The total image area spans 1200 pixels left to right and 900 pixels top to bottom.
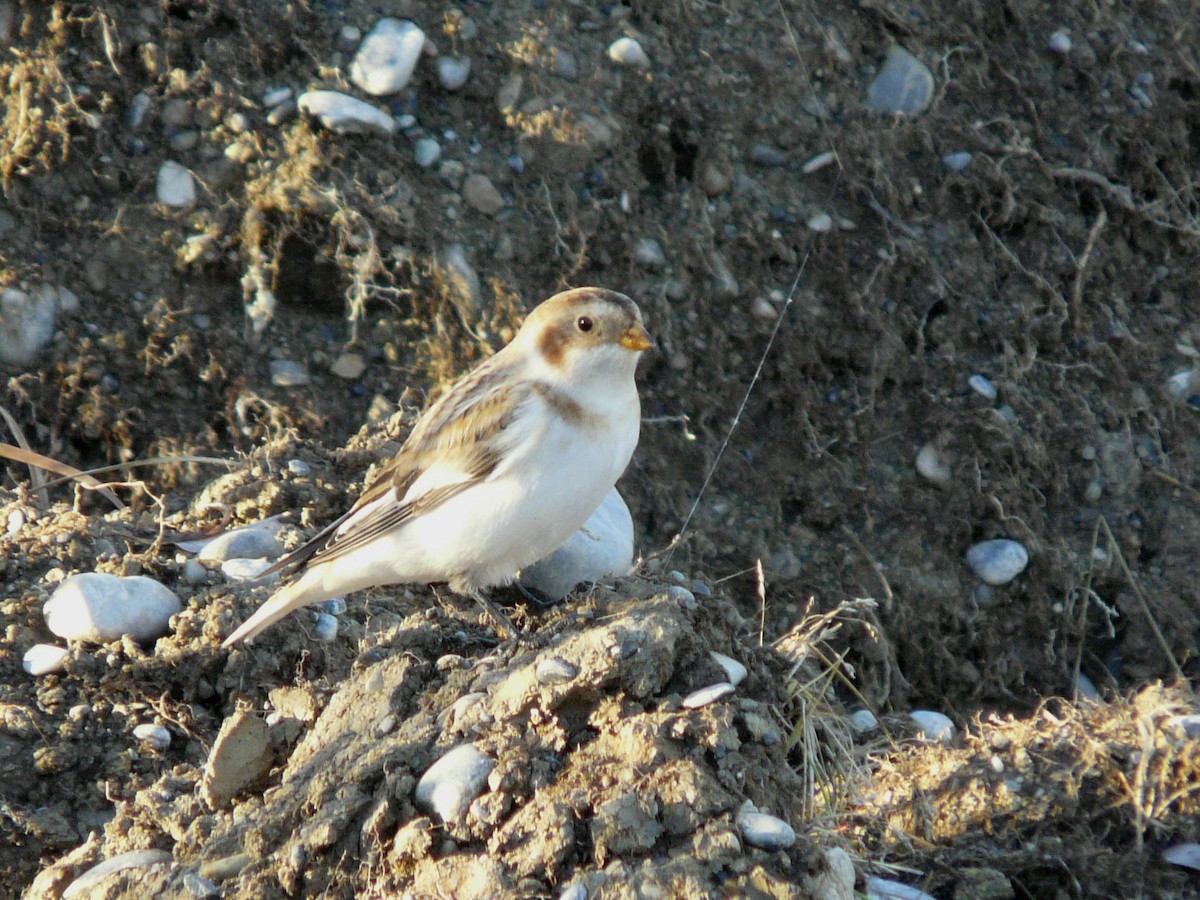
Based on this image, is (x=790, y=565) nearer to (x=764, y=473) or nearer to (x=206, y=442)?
(x=764, y=473)

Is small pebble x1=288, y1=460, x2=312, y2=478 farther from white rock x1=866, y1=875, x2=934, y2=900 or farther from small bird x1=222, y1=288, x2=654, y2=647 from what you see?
white rock x1=866, y1=875, x2=934, y2=900

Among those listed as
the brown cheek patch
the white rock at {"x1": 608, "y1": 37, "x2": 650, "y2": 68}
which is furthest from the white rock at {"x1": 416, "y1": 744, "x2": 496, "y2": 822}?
the white rock at {"x1": 608, "y1": 37, "x2": 650, "y2": 68}

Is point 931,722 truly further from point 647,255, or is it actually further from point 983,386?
point 647,255

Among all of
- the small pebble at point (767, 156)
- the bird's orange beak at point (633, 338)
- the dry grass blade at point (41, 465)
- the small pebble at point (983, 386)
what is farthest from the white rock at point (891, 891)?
the small pebble at point (767, 156)

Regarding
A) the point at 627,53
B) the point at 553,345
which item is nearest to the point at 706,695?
the point at 553,345

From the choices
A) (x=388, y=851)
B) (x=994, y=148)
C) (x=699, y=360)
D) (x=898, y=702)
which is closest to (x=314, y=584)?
(x=388, y=851)
